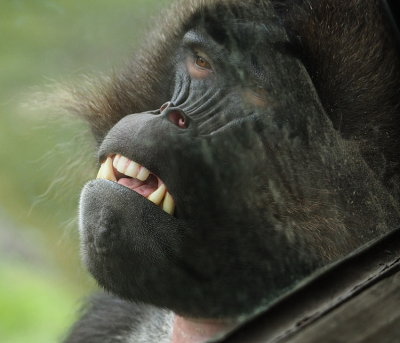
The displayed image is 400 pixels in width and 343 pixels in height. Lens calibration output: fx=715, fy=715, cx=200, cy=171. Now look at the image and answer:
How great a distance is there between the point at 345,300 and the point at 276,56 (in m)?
0.64

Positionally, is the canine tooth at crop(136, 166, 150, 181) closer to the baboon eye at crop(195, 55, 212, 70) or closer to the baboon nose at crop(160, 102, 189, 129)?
the baboon nose at crop(160, 102, 189, 129)

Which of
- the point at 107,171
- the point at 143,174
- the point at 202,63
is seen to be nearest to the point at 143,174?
the point at 143,174

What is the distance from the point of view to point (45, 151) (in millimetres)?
1871

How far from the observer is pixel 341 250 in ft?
3.96

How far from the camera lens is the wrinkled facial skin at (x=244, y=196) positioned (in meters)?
1.22

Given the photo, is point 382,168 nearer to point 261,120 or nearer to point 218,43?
point 261,120

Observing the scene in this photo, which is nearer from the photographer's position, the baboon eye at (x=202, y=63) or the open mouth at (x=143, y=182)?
the open mouth at (x=143, y=182)

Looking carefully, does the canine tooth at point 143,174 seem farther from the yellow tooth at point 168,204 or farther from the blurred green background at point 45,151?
the blurred green background at point 45,151

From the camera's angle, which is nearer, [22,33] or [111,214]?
[111,214]

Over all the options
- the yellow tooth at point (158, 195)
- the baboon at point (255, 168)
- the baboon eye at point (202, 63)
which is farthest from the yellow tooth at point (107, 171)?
the baboon eye at point (202, 63)

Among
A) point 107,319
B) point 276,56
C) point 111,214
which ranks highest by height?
point 276,56

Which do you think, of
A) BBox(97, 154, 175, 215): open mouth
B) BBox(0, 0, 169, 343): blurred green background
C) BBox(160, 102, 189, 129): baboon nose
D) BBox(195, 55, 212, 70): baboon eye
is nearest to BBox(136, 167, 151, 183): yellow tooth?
BBox(97, 154, 175, 215): open mouth

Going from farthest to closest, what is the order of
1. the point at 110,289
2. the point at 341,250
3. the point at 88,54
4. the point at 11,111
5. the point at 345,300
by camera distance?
the point at 11,111, the point at 88,54, the point at 110,289, the point at 341,250, the point at 345,300

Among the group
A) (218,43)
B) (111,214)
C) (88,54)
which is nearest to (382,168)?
(218,43)
